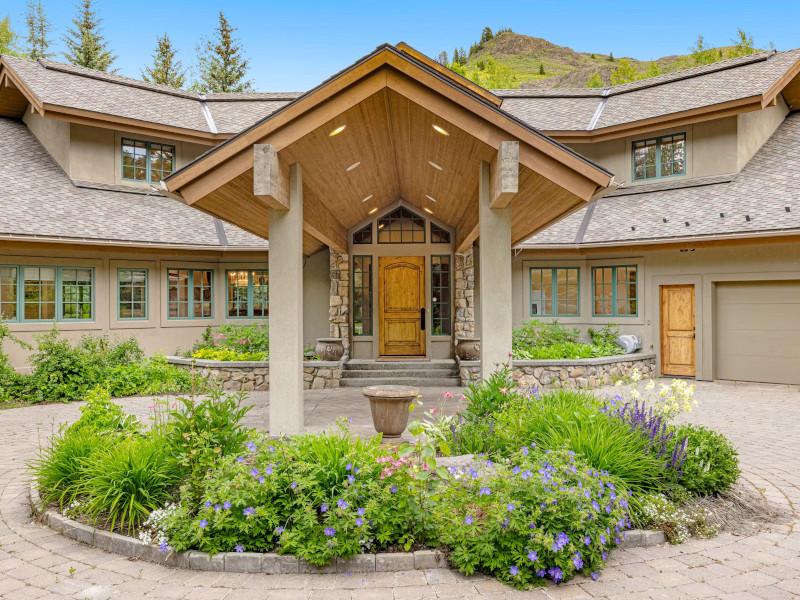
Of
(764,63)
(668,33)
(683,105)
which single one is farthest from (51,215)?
(668,33)

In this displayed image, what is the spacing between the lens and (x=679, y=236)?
10.9 m

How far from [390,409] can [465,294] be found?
6615mm

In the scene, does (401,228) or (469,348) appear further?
(401,228)

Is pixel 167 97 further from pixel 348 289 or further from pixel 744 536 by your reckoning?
pixel 744 536

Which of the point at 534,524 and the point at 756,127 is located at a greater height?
the point at 756,127

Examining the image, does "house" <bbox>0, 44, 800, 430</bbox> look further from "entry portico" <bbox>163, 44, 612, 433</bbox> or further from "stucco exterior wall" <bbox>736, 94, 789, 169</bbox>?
"entry portico" <bbox>163, 44, 612, 433</bbox>

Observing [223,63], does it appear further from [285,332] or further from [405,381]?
[285,332]

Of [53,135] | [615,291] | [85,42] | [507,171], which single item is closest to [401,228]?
[615,291]

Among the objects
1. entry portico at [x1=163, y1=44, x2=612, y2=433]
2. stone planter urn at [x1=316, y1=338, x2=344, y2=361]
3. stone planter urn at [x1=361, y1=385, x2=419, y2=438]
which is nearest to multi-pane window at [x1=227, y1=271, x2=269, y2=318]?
stone planter urn at [x1=316, y1=338, x2=344, y2=361]

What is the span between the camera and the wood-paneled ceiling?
18.1ft

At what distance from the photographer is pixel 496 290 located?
6.04 metres

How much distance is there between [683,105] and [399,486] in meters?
12.6

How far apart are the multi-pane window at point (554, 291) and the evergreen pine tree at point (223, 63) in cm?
2460

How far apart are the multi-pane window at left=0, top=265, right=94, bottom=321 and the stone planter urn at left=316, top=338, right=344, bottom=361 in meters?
5.12
